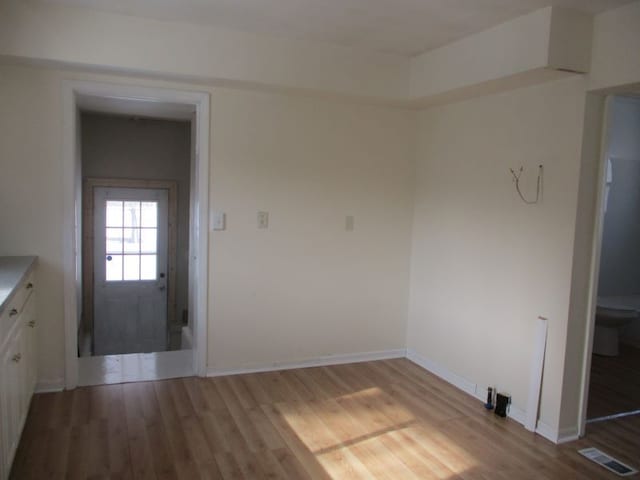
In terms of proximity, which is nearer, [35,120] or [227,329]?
[35,120]

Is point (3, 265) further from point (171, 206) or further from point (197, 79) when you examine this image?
point (171, 206)

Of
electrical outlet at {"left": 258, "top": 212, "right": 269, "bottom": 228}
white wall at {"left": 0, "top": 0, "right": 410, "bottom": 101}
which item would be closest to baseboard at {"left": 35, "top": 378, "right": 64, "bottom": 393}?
electrical outlet at {"left": 258, "top": 212, "right": 269, "bottom": 228}

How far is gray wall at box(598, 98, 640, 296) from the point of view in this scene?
4.89 meters

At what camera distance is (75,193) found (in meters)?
3.54

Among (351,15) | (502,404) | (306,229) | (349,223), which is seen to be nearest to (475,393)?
(502,404)

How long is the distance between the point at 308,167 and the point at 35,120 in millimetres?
1863

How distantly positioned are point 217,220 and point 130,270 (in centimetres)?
303

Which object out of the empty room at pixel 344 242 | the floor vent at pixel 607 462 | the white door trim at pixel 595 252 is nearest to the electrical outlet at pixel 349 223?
the empty room at pixel 344 242

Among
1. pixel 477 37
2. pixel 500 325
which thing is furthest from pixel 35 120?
pixel 500 325

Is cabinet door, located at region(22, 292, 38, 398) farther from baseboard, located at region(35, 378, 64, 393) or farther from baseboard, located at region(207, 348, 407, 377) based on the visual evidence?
baseboard, located at region(207, 348, 407, 377)

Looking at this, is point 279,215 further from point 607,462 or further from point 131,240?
point 131,240

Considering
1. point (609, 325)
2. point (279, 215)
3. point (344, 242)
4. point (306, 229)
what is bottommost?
point (609, 325)

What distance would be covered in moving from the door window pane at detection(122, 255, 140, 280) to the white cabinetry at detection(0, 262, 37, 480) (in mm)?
3093

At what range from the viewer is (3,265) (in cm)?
294
